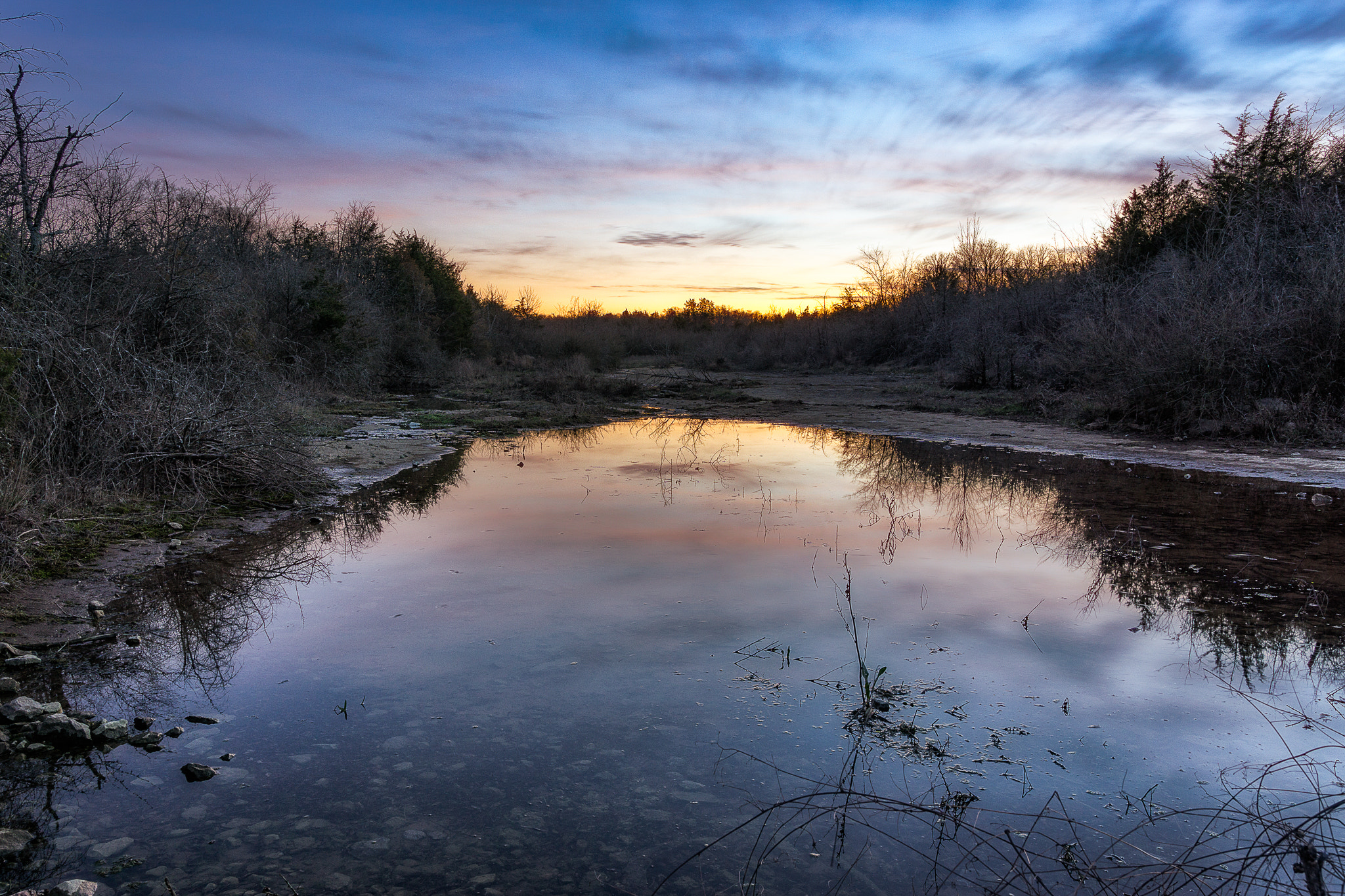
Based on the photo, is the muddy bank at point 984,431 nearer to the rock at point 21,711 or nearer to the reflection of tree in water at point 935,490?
the reflection of tree in water at point 935,490

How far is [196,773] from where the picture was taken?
353 cm

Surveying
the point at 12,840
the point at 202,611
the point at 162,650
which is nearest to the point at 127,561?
the point at 202,611

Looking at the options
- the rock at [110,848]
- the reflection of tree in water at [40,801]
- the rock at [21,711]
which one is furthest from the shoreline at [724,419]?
the rock at [110,848]

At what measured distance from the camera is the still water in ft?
10.1

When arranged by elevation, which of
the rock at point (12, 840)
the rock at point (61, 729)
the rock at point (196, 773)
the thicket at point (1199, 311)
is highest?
the thicket at point (1199, 311)

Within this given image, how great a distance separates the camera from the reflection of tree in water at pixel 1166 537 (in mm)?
5520

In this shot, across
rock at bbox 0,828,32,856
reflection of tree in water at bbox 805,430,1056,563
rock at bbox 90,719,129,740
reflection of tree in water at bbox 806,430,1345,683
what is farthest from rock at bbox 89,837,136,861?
reflection of tree in water at bbox 805,430,1056,563

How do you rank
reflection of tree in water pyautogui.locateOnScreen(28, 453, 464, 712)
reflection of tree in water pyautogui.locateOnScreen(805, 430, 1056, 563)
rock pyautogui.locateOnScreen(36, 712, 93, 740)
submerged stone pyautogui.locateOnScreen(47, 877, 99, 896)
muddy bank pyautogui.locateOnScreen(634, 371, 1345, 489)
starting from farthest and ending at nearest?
muddy bank pyautogui.locateOnScreen(634, 371, 1345, 489), reflection of tree in water pyautogui.locateOnScreen(805, 430, 1056, 563), reflection of tree in water pyautogui.locateOnScreen(28, 453, 464, 712), rock pyautogui.locateOnScreen(36, 712, 93, 740), submerged stone pyautogui.locateOnScreen(47, 877, 99, 896)

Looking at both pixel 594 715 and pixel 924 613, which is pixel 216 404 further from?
pixel 924 613

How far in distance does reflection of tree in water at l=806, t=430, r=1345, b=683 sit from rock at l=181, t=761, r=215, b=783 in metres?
6.20

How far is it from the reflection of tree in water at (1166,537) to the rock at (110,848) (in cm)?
634

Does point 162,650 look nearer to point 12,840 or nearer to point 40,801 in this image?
point 40,801

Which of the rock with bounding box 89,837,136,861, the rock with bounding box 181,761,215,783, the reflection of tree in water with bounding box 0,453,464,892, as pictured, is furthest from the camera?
the rock with bounding box 181,761,215,783

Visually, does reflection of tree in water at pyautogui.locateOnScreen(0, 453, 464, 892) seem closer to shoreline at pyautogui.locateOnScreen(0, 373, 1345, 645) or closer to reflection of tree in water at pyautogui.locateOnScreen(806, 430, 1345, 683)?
shoreline at pyautogui.locateOnScreen(0, 373, 1345, 645)
